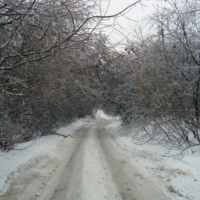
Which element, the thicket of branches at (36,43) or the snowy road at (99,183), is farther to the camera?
the snowy road at (99,183)

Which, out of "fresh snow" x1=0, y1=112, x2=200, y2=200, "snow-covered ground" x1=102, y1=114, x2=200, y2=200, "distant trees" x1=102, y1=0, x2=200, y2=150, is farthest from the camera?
"distant trees" x1=102, y1=0, x2=200, y2=150

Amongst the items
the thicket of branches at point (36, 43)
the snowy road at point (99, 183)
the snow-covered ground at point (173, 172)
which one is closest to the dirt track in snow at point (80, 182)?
the snowy road at point (99, 183)

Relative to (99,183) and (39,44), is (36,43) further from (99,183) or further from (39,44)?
(99,183)

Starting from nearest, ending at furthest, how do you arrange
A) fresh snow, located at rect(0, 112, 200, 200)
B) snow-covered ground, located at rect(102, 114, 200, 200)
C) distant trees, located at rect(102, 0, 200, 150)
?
snow-covered ground, located at rect(102, 114, 200, 200), fresh snow, located at rect(0, 112, 200, 200), distant trees, located at rect(102, 0, 200, 150)

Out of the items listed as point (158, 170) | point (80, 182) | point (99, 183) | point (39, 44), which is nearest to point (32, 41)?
point (39, 44)

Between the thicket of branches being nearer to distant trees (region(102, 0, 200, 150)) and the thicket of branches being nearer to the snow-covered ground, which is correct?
distant trees (region(102, 0, 200, 150))

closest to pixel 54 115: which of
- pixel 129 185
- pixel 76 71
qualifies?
pixel 76 71

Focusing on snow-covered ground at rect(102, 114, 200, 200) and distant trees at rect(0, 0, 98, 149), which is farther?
snow-covered ground at rect(102, 114, 200, 200)

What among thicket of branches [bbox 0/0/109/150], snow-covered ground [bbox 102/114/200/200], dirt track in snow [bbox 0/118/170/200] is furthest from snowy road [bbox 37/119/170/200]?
thicket of branches [bbox 0/0/109/150]

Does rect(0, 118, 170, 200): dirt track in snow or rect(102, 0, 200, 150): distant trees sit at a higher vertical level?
rect(102, 0, 200, 150): distant trees

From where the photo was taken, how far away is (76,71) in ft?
27.1

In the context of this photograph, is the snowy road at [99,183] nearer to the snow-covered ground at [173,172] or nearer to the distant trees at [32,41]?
the snow-covered ground at [173,172]

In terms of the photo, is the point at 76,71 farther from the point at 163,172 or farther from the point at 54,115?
the point at 54,115

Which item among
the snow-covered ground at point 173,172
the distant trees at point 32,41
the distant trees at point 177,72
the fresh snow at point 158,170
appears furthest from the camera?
the distant trees at point 177,72
